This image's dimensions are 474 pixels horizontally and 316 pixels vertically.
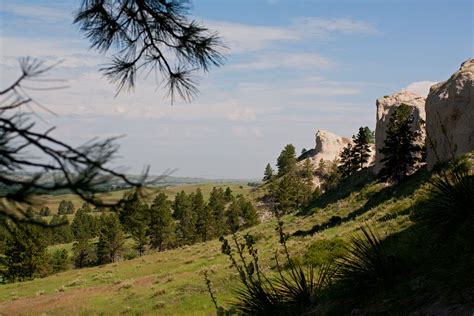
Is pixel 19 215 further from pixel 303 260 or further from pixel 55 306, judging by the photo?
pixel 55 306

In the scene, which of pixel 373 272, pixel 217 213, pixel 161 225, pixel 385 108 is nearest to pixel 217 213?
pixel 217 213

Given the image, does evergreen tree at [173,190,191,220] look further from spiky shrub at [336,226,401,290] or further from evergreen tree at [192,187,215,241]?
spiky shrub at [336,226,401,290]

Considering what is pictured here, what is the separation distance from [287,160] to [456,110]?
251ft

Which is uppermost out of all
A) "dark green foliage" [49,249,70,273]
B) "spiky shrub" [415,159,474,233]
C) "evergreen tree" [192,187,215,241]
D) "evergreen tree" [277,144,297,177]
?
"evergreen tree" [277,144,297,177]

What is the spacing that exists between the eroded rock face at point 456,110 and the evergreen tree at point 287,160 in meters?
70.5

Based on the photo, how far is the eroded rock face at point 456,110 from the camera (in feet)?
91.9

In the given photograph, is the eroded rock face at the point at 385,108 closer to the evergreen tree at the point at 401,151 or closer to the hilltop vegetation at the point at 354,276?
the hilltop vegetation at the point at 354,276

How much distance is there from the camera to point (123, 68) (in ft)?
20.7

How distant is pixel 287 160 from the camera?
106062mm

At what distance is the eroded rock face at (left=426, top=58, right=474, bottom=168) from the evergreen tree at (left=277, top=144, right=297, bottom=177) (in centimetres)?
7049

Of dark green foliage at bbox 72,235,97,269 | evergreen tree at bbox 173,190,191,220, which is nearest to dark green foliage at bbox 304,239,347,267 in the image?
dark green foliage at bbox 72,235,97,269

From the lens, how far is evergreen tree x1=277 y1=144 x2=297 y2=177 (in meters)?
104

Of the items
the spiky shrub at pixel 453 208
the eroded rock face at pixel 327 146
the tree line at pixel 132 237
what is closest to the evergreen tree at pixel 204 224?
the tree line at pixel 132 237

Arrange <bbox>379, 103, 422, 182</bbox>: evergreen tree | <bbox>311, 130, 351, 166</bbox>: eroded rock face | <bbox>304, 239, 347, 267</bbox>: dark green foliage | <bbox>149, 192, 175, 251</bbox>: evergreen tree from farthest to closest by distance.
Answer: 1. <bbox>311, 130, 351, 166</bbox>: eroded rock face
2. <bbox>149, 192, 175, 251</bbox>: evergreen tree
3. <bbox>379, 103, 422, 182</bbox>: evergreen tree
4. <bbox>304, 239, 347, 267</bbox>: dark green foliage
